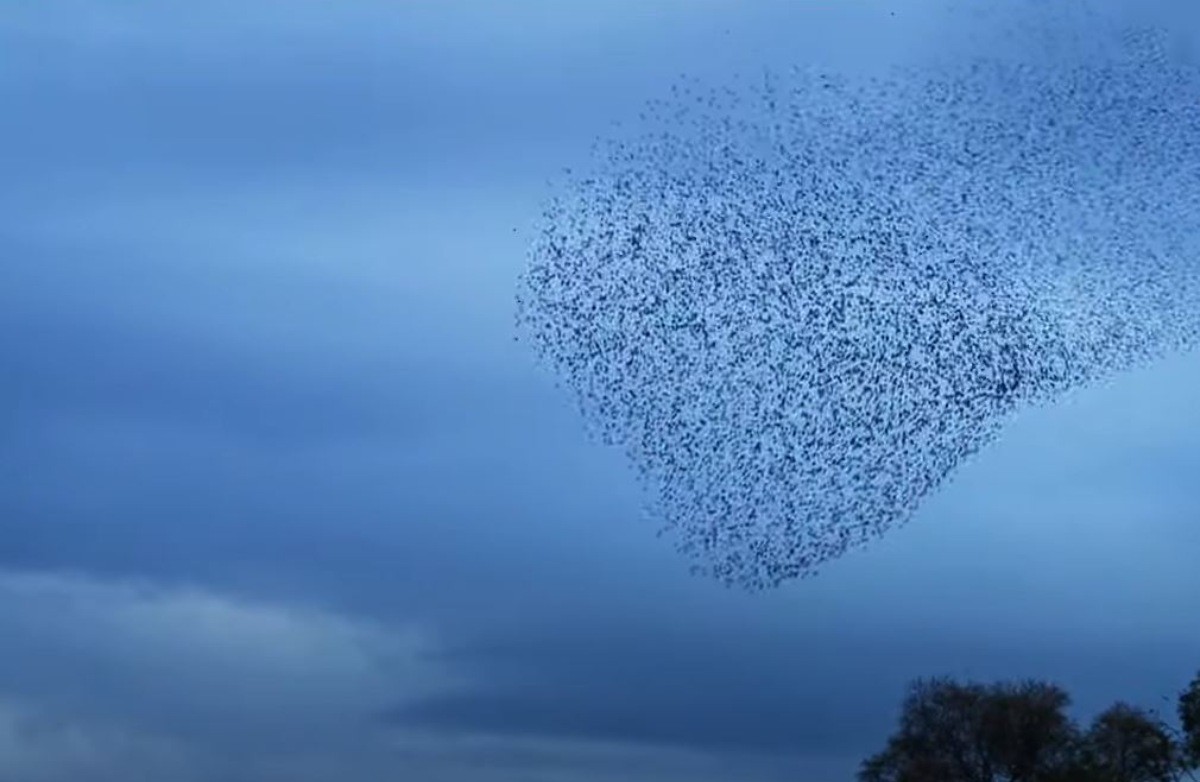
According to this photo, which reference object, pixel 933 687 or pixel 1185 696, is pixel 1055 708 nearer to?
pixel 933 687

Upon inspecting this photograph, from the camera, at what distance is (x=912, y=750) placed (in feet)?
423

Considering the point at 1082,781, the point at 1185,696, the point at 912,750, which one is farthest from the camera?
the point at 912,750

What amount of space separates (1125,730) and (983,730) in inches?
326

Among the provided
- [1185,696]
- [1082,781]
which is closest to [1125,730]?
[1082,781]

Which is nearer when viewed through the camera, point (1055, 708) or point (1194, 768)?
point (1194, 768)

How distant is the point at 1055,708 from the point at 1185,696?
51.7 feet

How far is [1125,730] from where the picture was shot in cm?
12181

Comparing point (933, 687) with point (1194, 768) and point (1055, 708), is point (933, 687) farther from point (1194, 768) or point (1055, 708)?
point (1194, 768)

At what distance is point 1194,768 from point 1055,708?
1550cm

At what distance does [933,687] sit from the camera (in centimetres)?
12938

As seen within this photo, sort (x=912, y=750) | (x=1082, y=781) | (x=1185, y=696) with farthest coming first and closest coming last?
(x=912, y=750)
(x=1082, y=781)
(x=1185, y=696)

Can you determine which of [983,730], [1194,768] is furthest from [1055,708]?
[1194,768]

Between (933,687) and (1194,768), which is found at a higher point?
(933,687)

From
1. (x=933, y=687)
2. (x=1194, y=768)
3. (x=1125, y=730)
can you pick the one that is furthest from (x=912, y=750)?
(x=1194, y=768)
